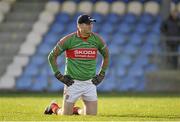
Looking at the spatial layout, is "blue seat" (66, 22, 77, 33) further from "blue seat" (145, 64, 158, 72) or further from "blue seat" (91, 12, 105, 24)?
"blue seat" (145, 64, 158, 72)

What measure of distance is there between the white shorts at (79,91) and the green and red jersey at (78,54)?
107 millimetres

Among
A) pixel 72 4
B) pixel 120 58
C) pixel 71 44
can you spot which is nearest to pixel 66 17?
pixel 72 4

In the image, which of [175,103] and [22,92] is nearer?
[175,103]

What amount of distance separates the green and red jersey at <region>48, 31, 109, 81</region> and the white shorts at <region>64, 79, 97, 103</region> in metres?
0.11

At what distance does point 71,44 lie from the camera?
13.8 metres

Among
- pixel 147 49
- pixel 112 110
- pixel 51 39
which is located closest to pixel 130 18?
pixel 147 49

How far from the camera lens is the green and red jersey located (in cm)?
1375

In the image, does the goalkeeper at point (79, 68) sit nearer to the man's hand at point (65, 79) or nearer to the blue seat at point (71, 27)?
the man's hand at point (65, 79)

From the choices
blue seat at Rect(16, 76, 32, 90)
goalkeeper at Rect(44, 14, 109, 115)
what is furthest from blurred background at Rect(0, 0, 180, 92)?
goalkeeper at Rect(44, 14, 109, 115)

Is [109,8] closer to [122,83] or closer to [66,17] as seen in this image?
[66,17]

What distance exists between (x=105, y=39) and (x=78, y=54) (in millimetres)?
11954

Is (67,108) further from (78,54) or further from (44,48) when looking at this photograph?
(44,48)

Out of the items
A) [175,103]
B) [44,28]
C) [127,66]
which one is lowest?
[175,103]

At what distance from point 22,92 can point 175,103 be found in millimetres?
7642
